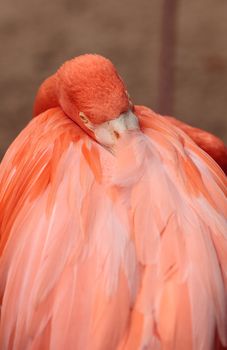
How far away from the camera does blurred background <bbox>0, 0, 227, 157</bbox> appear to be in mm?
2766

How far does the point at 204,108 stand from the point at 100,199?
1673mm

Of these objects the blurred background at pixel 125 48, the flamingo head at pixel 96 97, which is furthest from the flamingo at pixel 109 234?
the blurred background at pixel 125 48

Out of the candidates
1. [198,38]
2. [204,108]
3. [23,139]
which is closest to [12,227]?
[23,139]

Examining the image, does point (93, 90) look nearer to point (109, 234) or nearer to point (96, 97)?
point (96, 97)

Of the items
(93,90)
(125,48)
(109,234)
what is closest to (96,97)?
(93,90)

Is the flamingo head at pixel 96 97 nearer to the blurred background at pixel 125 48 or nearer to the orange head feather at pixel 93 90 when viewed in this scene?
the orange head feather at pixel 93 90

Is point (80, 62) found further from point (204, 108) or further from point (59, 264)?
point (204, 108)

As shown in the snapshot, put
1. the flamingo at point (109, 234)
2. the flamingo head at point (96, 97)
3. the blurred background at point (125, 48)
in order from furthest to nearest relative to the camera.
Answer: the blurred background at point (125, 48), the flamingo head at point (96, 97), the flamingo at point (109, 234)

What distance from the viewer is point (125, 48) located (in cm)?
293

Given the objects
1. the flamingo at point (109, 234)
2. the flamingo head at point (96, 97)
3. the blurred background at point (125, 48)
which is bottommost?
the blurred background at point (125, 48)

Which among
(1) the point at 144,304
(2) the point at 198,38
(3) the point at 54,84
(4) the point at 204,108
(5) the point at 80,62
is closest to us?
(1) the point at 144,304

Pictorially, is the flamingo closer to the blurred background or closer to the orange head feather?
the orange head feather

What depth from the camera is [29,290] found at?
3.71 ft

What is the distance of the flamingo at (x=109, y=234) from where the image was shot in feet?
3.53
